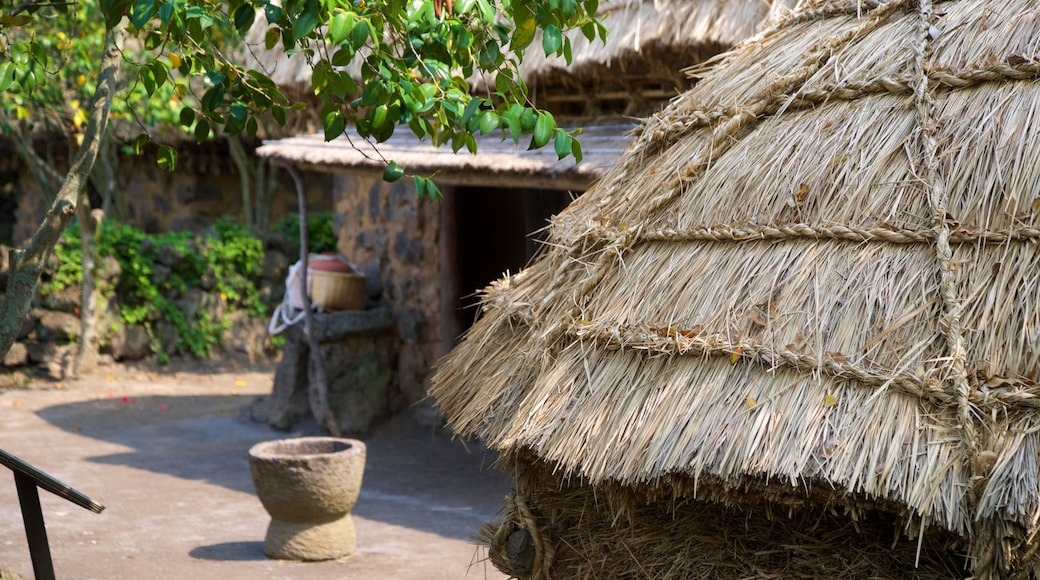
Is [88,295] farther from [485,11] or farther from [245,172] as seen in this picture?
[485,11]

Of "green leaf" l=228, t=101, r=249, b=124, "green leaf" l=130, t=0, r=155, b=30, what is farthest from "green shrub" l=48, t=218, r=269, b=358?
"green leaf" l=130, t=0, r=155, b=30

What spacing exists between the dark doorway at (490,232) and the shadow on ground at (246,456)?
1.14 m

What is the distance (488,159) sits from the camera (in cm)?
649

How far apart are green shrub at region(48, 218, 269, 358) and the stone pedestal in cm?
354

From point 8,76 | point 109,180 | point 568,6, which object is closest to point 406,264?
point 8,76

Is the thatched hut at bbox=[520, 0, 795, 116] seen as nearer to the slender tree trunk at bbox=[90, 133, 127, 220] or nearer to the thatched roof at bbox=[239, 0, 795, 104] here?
the thatched roof at bbox=[239, 0, 795, 104]

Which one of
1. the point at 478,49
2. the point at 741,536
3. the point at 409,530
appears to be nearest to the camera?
the point at 741,536

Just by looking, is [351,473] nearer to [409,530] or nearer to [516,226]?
[409,530]

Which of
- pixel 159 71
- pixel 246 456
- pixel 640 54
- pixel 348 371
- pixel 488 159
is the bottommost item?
pixel 246 456

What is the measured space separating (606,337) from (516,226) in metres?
7.71

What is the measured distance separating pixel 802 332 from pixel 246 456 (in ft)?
21.3

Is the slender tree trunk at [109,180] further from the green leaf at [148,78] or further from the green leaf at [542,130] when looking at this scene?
the green leaf at [542,130]

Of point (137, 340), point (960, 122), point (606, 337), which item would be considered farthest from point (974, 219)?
point (137, 340)

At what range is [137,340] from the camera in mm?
11617
